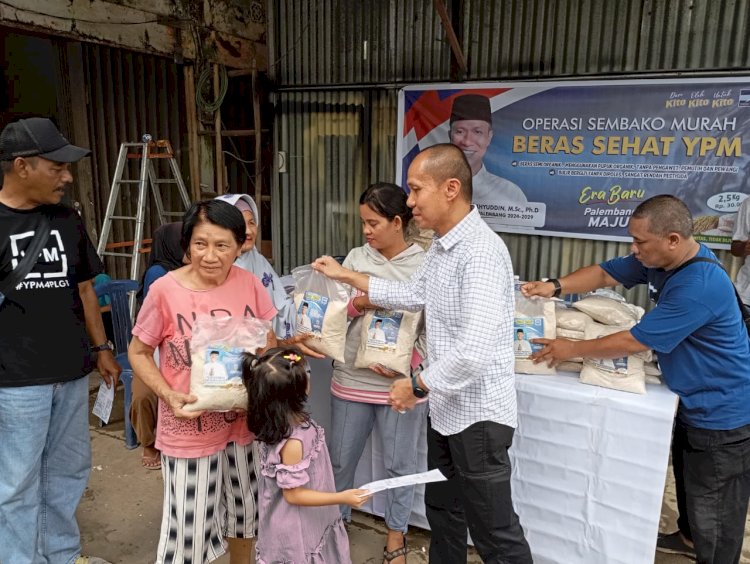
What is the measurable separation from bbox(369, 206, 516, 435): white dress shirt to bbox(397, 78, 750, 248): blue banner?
111 inches

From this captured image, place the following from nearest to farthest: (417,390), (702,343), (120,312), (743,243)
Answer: (417,390) < (702,343) < (743,243) < (120,312)

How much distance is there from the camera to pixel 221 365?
1.95 m

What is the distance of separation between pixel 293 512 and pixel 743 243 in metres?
3.63

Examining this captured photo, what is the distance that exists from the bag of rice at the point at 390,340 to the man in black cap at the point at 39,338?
3.88 ft

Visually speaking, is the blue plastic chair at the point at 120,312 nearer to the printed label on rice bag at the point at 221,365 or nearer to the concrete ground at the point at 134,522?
the concrete ground at the point at 134,522

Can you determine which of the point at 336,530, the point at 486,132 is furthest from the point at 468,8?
the point at 336,530

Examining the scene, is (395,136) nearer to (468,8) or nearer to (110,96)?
(468,8)

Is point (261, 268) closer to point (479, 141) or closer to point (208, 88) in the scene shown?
point (479, 141)

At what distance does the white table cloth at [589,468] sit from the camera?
90.8 inches

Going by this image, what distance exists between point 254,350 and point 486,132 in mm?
3478

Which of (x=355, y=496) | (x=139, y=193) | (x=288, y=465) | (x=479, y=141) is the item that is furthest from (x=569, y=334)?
(x=139, y=193)

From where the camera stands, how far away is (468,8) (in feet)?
15.7

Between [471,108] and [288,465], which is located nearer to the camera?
[288,465]

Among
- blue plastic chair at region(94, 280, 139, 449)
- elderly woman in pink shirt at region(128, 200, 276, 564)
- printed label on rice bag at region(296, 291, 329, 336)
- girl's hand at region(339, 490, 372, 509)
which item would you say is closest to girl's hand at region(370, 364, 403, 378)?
printed label on rice bag at region(296, 291, 329, 336)
